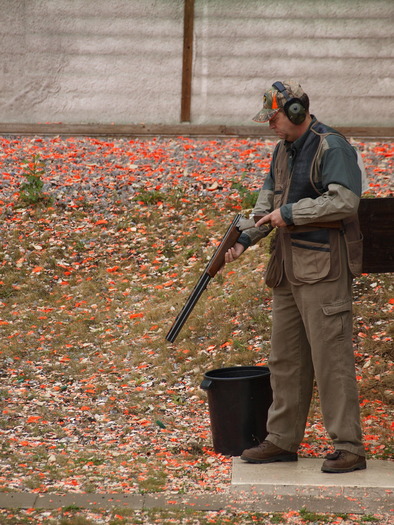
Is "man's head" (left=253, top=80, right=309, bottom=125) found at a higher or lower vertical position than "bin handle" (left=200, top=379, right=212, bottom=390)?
higher

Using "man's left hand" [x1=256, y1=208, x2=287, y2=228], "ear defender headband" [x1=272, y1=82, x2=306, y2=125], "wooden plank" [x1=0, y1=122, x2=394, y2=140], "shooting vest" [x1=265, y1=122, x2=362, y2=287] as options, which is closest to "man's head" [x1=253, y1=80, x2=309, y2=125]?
"ear defender headband" [x1=272, y1=82, x2=306, y2=125]

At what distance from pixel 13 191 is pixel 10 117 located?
2744 millimetres

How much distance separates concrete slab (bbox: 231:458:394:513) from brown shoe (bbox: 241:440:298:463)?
51 mm

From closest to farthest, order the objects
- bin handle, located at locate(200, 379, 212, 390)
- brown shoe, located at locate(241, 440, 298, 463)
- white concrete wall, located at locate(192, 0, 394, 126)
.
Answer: brown shoe, located at locate(241, 440, 298, 463)
bin handle, located at locate(200, 379, 212, 390)
white concrete wall, located at locate(192, 0, 394, 126)

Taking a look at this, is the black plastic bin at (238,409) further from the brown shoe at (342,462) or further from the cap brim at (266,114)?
the cap brim at (266,114)

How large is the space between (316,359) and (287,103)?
1.43 m

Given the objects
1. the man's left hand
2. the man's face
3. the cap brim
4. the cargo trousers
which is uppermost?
the cap brim

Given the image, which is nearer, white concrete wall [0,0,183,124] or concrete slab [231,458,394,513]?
concrete slab [231,458,394,513]

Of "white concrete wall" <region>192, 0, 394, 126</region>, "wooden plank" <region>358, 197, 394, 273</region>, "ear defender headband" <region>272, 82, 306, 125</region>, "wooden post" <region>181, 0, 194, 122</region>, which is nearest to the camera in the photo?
"ear defender headband" <region>272, 82, 306, 125</region>

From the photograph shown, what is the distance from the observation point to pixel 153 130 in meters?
12.5

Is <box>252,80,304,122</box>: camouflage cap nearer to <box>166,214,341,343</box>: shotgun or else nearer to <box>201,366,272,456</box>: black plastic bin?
<box>166,214,341,343</box>: shotgun

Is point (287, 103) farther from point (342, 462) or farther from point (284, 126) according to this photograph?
point (342, 462)

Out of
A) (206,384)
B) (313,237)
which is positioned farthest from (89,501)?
(313,237)

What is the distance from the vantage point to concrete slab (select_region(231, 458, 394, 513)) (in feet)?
14.5
